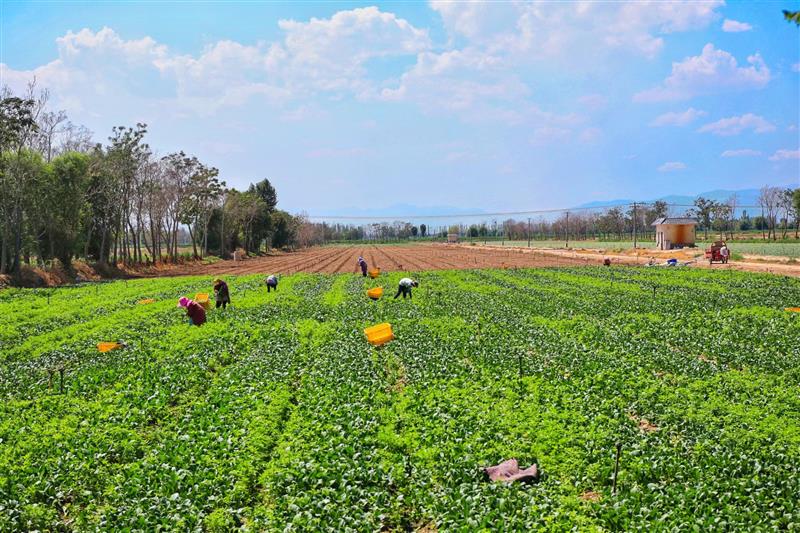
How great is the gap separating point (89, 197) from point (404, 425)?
174 ft

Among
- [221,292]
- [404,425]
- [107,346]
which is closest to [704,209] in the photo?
[221,292]

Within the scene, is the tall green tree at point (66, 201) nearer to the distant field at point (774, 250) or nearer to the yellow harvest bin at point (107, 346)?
the yellow harvest bin at point (107, 346)

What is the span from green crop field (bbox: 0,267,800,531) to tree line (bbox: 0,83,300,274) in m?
26.8

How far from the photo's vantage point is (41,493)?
7.82 m

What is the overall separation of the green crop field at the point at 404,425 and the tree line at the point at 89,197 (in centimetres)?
2676

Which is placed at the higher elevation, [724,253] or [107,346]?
[724,253]

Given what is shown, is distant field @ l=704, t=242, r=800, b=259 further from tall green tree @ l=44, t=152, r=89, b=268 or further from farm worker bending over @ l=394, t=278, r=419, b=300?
tall green tree @ l=44, t=152, r=89, b=268

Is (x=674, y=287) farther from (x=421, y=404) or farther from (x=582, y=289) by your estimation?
(x=421, y=404)

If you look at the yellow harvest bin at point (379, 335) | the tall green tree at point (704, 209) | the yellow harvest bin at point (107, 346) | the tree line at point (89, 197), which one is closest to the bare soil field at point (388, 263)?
the tree line at point (89, 197)

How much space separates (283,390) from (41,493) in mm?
5184

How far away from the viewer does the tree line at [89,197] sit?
136ft

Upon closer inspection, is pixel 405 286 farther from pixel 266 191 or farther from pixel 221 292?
pixel 266 191

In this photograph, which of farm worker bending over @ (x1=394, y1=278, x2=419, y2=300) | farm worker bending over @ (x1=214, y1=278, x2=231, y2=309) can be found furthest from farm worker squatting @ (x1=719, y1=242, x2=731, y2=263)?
farm worker bending over @ (x1=214, y1=278, x2=231, y2=309)

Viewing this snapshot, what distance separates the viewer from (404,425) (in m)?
10.3
